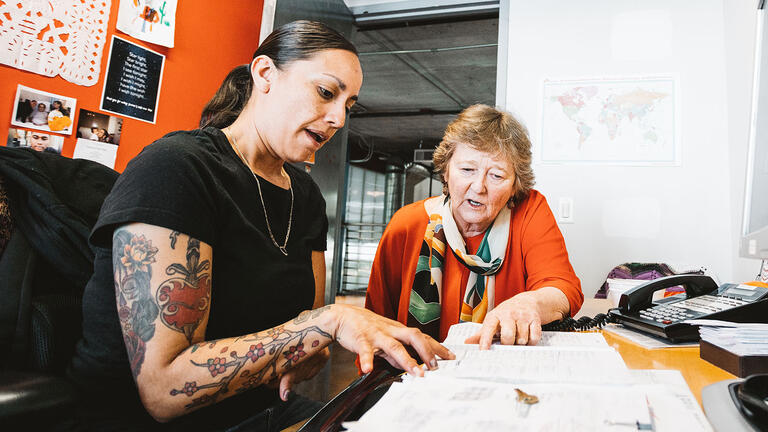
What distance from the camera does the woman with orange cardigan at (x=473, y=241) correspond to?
56.9 inches

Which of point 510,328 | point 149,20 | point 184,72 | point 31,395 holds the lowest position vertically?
point 31,395

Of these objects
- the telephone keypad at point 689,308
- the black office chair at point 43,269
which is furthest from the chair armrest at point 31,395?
the telephone keypad at point 689,308

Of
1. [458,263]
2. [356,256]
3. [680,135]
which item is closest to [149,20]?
[458,263]

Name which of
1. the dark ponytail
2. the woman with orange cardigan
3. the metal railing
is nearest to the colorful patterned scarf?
the woman with orange cardigan

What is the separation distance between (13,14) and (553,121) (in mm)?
2323

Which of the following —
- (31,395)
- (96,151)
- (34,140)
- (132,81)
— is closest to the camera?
(31,395)

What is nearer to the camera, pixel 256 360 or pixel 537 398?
pixel 537 398

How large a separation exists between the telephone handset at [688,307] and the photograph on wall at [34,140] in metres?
1.65

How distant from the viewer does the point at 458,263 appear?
150 cm

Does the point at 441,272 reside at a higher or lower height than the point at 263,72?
lower

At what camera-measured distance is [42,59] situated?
1316 millimetres

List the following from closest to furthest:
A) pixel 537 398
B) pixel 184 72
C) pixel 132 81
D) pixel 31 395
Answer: pixel 537 398, pixel 31 395, pixel 132 81, pixel 184 72

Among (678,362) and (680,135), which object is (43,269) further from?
(680,135)

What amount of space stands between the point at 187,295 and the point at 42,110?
983 mm
